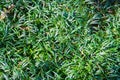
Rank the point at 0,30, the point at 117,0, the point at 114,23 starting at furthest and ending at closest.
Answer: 1. the point at 117,0
2. the point at 114,23
3. the point at 0,30

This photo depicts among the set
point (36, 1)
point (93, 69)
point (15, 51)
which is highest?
point (36, 1)

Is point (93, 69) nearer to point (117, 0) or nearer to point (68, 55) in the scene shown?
point (68, 55)

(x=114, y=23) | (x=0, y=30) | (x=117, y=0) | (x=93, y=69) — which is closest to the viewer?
(x=93, y=69)

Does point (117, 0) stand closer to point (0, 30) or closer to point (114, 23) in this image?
point (114, 23)

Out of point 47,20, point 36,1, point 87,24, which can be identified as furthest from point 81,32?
point 36,1

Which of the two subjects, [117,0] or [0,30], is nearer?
[0,30]

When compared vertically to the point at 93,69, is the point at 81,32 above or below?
above

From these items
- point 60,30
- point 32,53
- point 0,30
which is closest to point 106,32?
point 60,30
